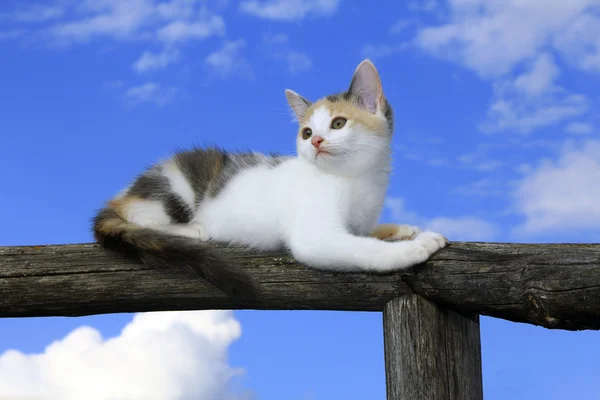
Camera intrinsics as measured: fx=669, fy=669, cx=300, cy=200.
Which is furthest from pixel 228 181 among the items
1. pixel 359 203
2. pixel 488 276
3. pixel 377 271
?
pixel 488 276

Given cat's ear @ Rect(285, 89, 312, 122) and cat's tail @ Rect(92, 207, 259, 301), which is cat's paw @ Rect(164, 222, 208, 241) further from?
cat's ear @ Rect(285, 89, 312, 122)

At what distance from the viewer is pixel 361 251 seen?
2.38 m

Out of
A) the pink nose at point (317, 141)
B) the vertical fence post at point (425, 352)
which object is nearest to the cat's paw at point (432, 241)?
the vertical fence post at point (425, 352)

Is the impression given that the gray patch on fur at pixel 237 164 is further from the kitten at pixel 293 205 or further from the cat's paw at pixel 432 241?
the cat's paw at pixel 432 241

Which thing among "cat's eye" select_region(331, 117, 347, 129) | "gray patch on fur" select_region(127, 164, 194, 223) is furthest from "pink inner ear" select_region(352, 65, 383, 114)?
"gray patch on fur" select_region(127, 164, 194, 223)

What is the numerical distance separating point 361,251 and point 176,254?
2.41 feet

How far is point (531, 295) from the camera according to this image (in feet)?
6.97

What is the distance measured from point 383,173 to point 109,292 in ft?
4.07

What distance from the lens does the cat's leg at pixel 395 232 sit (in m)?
2.88

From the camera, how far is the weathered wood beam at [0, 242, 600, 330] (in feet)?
6.87

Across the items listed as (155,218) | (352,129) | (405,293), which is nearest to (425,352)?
(405,293)

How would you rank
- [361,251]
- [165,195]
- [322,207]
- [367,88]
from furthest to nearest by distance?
[165,195], [367,88], [322,207], [361,251]

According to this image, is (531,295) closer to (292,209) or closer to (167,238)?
(292,209)

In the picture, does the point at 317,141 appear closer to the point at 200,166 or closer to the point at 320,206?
the point at 320,206
